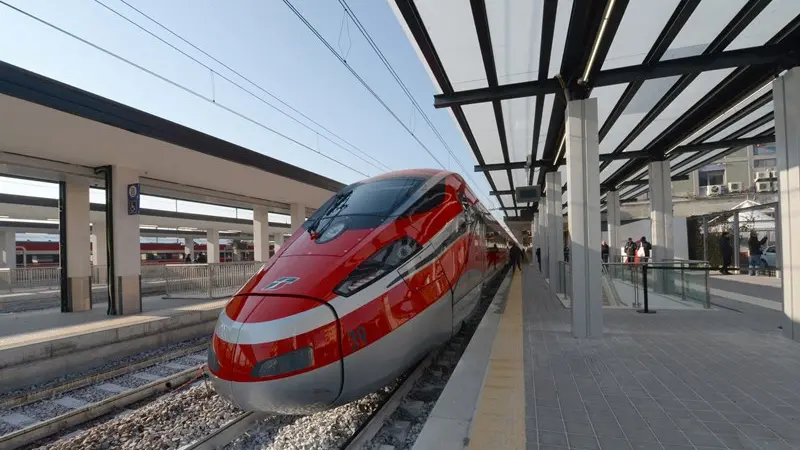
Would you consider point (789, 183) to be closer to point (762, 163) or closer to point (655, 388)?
point (655, 388)

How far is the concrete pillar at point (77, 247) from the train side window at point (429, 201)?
35.8 ft

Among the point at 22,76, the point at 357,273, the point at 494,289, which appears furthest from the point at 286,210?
the point at 357,273

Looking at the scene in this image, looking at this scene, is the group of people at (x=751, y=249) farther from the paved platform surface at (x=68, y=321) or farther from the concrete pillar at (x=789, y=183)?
the paved platform surface at (x=68, y=321)

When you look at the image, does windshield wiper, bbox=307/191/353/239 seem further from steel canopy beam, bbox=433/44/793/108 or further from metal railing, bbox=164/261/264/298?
metal railing, bbox=164/261/264/298

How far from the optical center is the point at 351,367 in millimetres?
3281

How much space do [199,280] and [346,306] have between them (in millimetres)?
11954

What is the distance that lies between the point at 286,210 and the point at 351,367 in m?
18.9

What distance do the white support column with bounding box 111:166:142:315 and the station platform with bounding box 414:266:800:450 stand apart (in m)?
9.28

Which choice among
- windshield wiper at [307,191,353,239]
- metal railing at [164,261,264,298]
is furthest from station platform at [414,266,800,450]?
metal railing at [164,261,264,298]

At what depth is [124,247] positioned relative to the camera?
11062 millimetres

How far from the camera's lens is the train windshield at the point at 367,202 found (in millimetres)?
4477

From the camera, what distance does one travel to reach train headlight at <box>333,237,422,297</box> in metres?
3.51

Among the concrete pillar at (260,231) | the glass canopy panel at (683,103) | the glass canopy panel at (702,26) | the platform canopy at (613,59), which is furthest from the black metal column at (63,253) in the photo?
the glass canopy panel at (683,103)

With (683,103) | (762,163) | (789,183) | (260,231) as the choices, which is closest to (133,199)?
(260,231)
